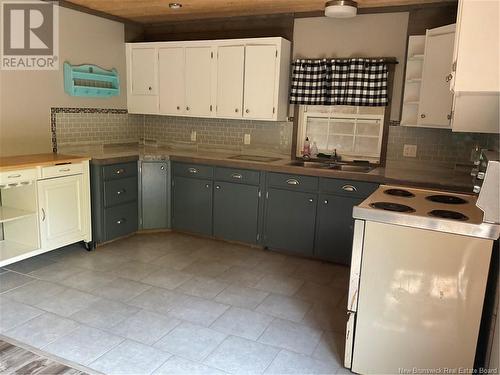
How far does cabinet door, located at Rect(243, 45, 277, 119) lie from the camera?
3.99 meters

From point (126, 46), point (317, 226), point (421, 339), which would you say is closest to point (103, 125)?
point (126, 46)

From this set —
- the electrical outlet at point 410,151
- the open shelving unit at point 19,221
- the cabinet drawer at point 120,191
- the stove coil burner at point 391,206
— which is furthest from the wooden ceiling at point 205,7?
the stove coil burner at point 391,206

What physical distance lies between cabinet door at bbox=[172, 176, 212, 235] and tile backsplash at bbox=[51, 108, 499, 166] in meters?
0.65

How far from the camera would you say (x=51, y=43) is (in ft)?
12.8

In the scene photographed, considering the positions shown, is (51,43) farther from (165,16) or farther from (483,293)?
(483,293)

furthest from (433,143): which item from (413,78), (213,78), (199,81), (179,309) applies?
(179,309)

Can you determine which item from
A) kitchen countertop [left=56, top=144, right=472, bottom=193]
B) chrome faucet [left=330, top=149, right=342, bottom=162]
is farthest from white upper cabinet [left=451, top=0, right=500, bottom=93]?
chrome faucet [left=330, top=149, right=342, bottom=162]

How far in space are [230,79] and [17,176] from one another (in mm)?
2141

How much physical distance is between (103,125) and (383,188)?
10.4 feet

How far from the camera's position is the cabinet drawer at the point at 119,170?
387 centimetres

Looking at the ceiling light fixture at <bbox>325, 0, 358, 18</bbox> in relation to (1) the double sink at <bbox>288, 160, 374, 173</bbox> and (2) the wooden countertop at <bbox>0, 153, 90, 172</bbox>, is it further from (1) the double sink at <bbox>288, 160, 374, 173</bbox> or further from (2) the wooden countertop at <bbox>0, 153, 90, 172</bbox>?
(2) the wooden countertop at <bbox>0, 153, 90, 172</bbox>

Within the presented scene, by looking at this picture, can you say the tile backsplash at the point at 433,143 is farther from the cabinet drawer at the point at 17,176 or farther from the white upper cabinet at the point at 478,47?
the cabinet drawer at the point at 17,176

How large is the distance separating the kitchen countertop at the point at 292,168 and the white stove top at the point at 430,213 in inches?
23.5

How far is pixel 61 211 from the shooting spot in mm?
3555
